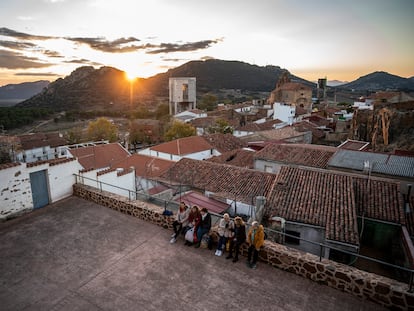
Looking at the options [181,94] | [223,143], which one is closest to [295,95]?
[181,94]

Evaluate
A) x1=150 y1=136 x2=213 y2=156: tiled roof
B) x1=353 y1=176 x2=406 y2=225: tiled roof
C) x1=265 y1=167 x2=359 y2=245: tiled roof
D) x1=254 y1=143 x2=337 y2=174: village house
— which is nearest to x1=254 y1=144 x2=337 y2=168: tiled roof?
x1=254 y1=143 x2=337 y2=174: village house

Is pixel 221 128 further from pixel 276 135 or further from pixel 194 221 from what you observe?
pixel 194 221

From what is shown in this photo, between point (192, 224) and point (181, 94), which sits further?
point (181, 94)

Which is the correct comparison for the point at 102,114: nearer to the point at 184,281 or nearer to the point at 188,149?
the point at 188,149

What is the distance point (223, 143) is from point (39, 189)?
989 inches

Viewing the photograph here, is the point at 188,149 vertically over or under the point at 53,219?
under

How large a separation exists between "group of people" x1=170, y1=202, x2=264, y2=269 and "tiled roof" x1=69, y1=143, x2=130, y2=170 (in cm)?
1970

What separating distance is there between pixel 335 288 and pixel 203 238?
295 cm

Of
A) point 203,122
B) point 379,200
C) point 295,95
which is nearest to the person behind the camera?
point 379,200

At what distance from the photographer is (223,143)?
106 ft

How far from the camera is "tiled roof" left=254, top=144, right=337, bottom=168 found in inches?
749

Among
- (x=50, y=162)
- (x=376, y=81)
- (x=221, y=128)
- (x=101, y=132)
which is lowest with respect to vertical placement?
(x=101, y=132)

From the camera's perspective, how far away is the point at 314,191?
41.1ft

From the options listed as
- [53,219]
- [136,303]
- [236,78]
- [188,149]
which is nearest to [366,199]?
[136,303]
